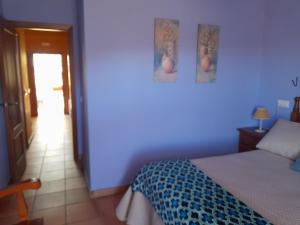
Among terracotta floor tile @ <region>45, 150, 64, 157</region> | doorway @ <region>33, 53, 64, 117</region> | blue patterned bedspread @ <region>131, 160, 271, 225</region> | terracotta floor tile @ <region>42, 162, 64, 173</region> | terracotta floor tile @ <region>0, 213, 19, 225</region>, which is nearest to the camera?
blue patterned bedspread @ <region>131, 160, 271, 225</region>

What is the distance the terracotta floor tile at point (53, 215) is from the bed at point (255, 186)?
57 centimetres

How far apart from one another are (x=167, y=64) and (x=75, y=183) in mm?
1915

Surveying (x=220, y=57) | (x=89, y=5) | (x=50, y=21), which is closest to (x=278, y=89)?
(x=220, y=57)

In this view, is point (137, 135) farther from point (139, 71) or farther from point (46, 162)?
point (46, 162)

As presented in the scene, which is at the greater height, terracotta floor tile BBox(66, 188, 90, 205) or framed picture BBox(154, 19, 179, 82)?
framed picture BBox(154, 19, 179, 82)

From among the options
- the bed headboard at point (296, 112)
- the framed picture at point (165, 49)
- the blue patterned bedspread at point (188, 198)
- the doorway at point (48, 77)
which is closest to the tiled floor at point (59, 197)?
the blue patterned bedspread at point (188, 198)

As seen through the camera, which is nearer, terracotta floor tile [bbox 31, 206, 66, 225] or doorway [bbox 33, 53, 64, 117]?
terracotta floor tile [bbox 31, 206, 66, 225]

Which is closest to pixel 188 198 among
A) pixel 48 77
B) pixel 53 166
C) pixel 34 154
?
pixel 53 166

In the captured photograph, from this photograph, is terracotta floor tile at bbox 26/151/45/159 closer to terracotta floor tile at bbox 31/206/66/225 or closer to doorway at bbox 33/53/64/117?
terracotta floor tile at bbox 31/206/66/225

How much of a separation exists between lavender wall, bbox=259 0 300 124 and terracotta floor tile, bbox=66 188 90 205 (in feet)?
8.46

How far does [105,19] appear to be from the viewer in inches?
94.4

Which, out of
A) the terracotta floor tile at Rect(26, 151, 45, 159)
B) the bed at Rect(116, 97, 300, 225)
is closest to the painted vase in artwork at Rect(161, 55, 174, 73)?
the bed at Rect(116, 97, 300, 225)

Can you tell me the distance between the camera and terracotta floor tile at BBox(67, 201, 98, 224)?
90.2 inches

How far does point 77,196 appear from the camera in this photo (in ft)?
8.86
